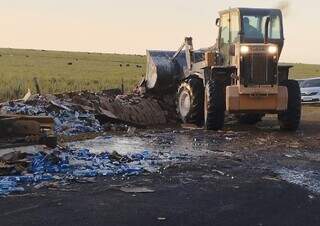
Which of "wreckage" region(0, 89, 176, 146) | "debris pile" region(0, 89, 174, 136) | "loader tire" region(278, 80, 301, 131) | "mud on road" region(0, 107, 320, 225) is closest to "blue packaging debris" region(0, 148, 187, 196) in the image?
"mud on road" region(0, 107, 320, 225)

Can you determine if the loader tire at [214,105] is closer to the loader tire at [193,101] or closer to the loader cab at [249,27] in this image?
the loader cab at [249,27]

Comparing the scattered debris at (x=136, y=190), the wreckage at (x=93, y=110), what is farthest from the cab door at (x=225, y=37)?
the scattered debris at (x=136, y=190)

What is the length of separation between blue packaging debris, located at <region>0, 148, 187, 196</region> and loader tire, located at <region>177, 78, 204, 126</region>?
700 centimetres

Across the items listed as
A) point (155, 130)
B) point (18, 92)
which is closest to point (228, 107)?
point (155, 130)

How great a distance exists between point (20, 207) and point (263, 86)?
11030mm

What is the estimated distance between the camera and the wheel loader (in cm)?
1814

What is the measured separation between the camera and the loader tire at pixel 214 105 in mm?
18453

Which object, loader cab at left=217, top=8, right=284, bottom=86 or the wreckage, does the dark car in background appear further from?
loader cab at left=217, top=8, right=284, bottom=86

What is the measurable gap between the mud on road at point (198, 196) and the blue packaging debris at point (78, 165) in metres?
0.37

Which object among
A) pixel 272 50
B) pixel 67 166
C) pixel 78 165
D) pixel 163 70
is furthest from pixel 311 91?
pixel 67 166

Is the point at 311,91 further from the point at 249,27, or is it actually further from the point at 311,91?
the point at 249,27

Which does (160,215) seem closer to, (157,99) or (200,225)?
(200,225)

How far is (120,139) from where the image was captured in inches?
646

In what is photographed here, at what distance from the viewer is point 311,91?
31734 mm
